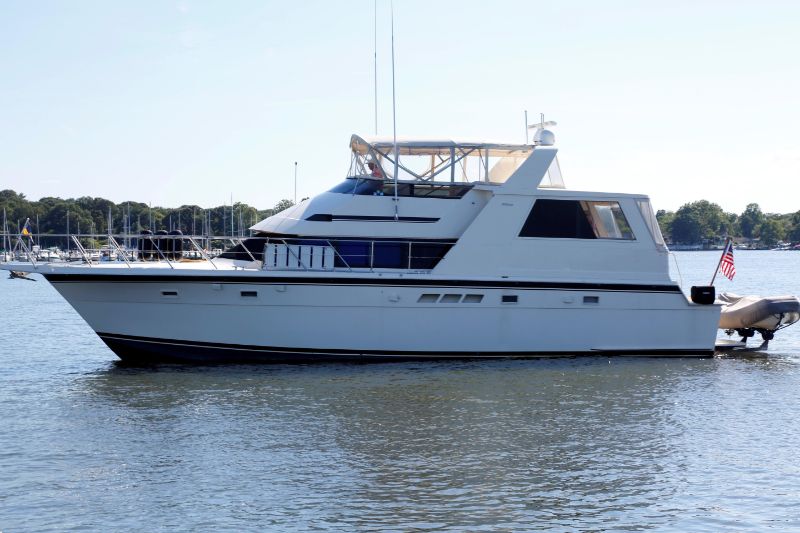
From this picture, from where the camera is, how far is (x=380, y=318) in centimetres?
1780

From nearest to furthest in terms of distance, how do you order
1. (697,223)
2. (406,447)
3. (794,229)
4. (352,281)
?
(406,447) < (352,281) < (697,223) < (794,229)

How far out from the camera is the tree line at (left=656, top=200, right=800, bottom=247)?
517 ft

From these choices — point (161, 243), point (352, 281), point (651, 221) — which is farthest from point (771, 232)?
point (161, 243)

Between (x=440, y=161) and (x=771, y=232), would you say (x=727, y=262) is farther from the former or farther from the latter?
(x=771, y=232)

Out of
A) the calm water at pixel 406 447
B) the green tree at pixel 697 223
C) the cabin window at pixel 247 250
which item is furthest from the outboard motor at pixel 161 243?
the green tree at pixel 697 223

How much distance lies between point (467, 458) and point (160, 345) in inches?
304

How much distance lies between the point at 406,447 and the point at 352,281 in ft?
18.1

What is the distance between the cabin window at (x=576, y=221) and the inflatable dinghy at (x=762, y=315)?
333 centimetres

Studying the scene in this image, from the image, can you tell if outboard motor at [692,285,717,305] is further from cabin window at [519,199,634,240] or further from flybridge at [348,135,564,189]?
flybridge at [348,135,564,189]

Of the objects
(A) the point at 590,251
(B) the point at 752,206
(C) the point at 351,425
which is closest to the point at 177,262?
(C) the point at 351,425

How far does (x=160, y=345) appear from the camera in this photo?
17516 millimetres

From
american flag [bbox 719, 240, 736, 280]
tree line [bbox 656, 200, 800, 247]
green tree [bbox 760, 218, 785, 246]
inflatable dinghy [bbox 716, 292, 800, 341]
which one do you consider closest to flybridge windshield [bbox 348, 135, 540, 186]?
american flag [bbox 719, 240, 736, 280]

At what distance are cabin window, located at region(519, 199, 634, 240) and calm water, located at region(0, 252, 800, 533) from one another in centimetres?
255

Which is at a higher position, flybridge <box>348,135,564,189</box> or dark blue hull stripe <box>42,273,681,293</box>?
flybridge <box>348,135,564,189</box>
